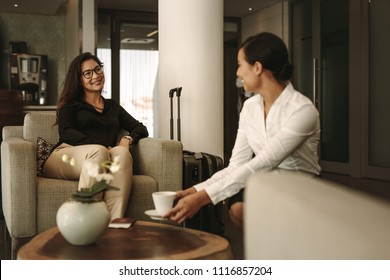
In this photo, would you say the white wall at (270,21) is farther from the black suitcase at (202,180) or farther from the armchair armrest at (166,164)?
the armchair armrest at (166,164)

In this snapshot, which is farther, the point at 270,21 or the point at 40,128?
the point at 270,21

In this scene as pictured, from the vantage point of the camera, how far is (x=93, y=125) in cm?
321

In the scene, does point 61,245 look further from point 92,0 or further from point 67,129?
point 92,0

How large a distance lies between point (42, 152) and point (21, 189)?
1.59 ft

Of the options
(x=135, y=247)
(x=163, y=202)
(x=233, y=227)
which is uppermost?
(x=163, y=202)

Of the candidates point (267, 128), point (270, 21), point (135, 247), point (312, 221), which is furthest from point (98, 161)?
point (270, 21)

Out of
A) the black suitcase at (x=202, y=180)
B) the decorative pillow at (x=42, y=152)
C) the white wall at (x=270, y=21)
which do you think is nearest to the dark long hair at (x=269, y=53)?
the black suitcase at (x=202, y=180)

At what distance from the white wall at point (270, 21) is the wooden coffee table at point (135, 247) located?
22.6 ft

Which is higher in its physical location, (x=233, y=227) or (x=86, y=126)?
(x=86, y=126)

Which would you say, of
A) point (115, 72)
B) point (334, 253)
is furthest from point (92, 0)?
point (334, 253)

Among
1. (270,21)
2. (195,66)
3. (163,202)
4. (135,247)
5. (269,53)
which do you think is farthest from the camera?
(270,21)

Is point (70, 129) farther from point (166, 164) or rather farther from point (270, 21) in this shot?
point (270, 21)

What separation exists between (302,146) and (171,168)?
1108 mm

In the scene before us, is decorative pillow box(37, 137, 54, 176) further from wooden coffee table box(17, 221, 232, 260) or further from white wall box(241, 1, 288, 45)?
white wall box(241, 1, 288, 45)
